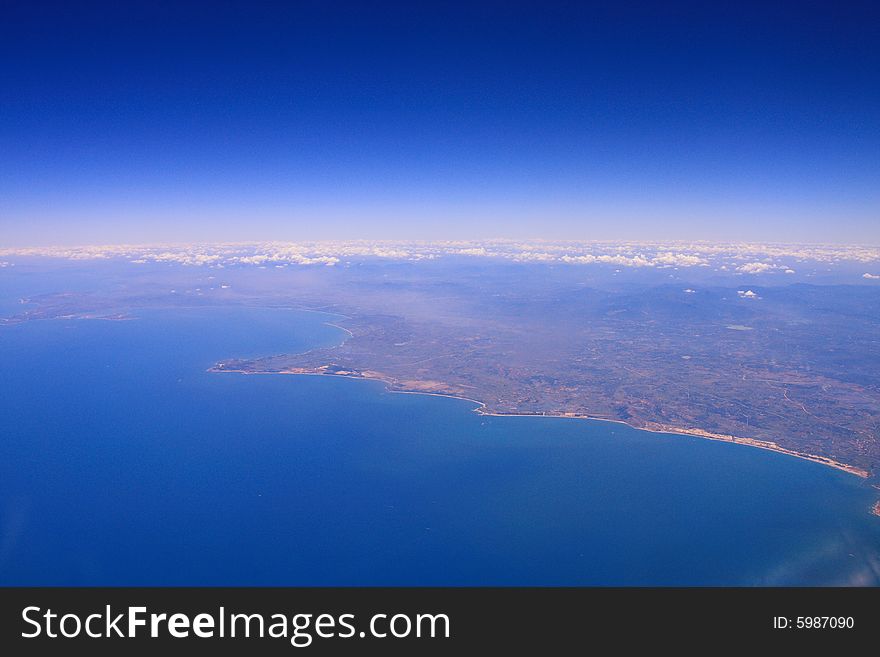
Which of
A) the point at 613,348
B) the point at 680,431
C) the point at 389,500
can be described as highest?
the point at 613,348

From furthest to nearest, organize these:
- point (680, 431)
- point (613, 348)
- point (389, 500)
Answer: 1. point (613, 348)
2. point (680, 431)
3. point (389, 500)

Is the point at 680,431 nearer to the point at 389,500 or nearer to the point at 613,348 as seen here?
the point at 389,500

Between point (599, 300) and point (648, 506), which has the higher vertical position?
point (599, 300)

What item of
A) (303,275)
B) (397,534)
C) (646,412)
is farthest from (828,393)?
(303,275)

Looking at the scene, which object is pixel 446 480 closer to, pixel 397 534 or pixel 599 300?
pixel 397 534

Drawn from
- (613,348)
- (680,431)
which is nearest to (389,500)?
(680,431)

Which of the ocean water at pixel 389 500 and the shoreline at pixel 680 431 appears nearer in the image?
the ocean water at pixel 389 500

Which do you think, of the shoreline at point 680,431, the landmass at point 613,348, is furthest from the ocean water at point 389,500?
the landmass at point 613,348

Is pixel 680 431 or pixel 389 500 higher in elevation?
pixel 680 431

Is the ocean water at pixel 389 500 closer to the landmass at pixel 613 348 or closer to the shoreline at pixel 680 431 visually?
the shoreline at pixel 680 431
